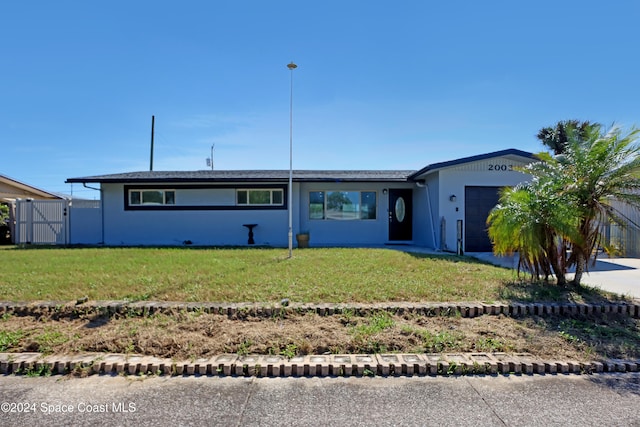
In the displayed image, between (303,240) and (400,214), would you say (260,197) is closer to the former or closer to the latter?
(303,240)

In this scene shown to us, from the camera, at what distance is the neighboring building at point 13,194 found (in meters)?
13.8

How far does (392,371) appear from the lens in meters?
3.14

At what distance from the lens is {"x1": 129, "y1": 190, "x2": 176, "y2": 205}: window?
13109 millimetres

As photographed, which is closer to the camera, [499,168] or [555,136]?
[499,168]

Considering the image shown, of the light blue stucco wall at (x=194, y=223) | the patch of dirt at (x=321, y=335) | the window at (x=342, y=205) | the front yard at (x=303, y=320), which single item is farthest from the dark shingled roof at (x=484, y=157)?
the patch of dirt at (x=321, y=335)

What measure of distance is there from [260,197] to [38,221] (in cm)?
890

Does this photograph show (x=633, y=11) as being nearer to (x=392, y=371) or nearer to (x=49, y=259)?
(x=392, y=371)

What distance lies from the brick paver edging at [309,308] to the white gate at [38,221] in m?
10.8

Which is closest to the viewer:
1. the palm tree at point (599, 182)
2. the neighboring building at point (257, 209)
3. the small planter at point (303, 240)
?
the palm tree at point (599, 182)

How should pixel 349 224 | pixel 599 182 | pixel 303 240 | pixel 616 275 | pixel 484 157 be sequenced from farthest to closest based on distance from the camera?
pixel 349 224
pixel 303 240
pixel 484 157
pixel 616 275
pixel 599 182

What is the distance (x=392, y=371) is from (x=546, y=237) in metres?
3.88

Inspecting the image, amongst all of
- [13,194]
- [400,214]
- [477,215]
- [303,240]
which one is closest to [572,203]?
[477,215]

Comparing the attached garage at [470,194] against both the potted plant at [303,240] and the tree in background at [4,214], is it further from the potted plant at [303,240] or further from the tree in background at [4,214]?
the tree in background at [4,214]

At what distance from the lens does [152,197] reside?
13.2 m
